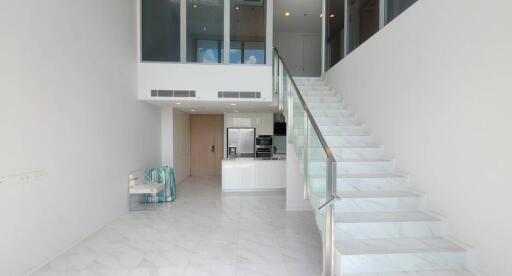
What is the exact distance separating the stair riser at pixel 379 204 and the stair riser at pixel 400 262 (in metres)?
0.71

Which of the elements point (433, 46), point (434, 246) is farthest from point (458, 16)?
point (434, 246)

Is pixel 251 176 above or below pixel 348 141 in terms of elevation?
below

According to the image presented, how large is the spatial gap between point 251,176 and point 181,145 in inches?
112

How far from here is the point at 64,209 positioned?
3332 millimetres

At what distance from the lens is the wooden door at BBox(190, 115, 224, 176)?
9.52 metres

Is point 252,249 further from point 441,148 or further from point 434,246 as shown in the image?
point 441,148

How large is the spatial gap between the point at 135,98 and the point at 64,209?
109 inches

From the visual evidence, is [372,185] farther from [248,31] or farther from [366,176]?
[248,31]

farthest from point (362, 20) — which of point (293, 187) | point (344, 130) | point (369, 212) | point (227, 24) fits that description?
point (369, 212)

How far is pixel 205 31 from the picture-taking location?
6031mm

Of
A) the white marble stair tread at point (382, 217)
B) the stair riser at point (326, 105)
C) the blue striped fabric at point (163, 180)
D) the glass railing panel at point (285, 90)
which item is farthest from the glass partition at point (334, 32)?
the blue striped fabric at point (163, 180)

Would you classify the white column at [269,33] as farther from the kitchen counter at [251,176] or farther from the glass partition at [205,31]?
the kitchen counter at [251,176]

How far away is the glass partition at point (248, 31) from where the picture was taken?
5910mm

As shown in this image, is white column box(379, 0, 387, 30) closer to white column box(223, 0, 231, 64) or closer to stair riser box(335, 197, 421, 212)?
stair riser box(335, 197, 421, 212)
